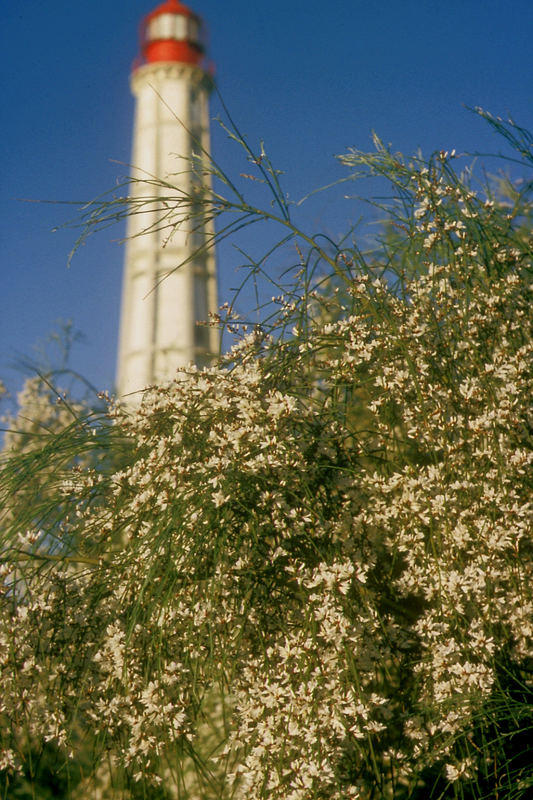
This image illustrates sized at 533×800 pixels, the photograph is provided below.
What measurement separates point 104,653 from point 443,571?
0.77m

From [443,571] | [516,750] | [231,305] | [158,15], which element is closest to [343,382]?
[231,305]

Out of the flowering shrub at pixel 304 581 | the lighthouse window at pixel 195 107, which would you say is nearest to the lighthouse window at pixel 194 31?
the lighthouse window at pixel 195 107

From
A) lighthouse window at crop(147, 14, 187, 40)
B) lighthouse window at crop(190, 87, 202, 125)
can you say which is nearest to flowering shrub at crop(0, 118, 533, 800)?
lighthouse window at crop(190, 87, 202, 125)

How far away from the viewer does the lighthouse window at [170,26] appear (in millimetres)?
16109

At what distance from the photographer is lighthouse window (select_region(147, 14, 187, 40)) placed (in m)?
16.1

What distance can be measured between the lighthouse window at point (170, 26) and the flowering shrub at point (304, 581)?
15.7m

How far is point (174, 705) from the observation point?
170 cm

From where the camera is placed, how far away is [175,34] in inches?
640

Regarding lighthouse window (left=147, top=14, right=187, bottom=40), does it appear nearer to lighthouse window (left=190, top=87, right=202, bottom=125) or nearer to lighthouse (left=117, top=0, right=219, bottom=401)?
lighthouse (left=117, top=0, right=219, bottom=401)

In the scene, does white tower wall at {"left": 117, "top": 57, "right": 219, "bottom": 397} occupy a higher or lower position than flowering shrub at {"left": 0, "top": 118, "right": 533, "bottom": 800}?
higher

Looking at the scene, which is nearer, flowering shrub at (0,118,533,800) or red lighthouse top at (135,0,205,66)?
flowering shrub at (0,118,533,800)

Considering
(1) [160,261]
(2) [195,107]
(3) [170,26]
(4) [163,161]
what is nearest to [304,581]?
(1) [160,261]

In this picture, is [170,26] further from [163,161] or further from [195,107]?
[163,161]

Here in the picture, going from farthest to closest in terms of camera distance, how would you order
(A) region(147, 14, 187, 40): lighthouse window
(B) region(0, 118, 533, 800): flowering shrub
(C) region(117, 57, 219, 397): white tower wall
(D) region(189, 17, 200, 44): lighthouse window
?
(D) region(189, 17, 200, 44): lighthouse window
(A) region(147, 14, 187, 40): lighthouse window
(C) region(117, 57, 219, 397): white tower wall
(B) region(0, 118, 533, 800): flowering shrub
